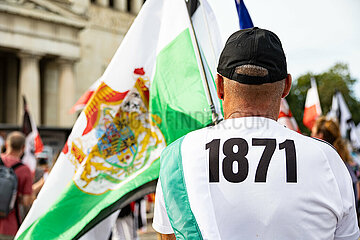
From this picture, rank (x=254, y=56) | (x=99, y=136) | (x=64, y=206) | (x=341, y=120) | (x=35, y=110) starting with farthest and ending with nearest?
(x=35, y=110) → (x=341, y=120) → (x=99, y=136) → (x=64, y=206) → (x=254, y=56)

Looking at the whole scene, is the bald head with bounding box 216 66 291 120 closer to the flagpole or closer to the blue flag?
the flagpole

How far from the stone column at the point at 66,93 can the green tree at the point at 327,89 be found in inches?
1199

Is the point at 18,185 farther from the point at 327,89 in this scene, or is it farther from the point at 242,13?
the point at 327,89

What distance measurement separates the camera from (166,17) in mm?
3152

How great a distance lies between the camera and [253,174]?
1458 mm

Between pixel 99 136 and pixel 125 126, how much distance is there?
0.21m

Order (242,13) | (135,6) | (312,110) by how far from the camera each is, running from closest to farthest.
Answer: (242,13)
(312,110)
(135,6)

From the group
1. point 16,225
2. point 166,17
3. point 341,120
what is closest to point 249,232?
point 166,17

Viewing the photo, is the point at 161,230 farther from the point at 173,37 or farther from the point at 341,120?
the point at 341,120

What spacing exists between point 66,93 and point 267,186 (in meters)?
28.9

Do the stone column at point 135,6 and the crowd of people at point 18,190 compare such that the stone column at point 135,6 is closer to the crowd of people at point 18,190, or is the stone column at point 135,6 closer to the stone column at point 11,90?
the stone column at point 11,90

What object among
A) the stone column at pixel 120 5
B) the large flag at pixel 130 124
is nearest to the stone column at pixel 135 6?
the stone column at pixel 120 5

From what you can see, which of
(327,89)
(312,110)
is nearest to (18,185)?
(312,110)

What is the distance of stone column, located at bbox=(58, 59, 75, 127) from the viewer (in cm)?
2894
